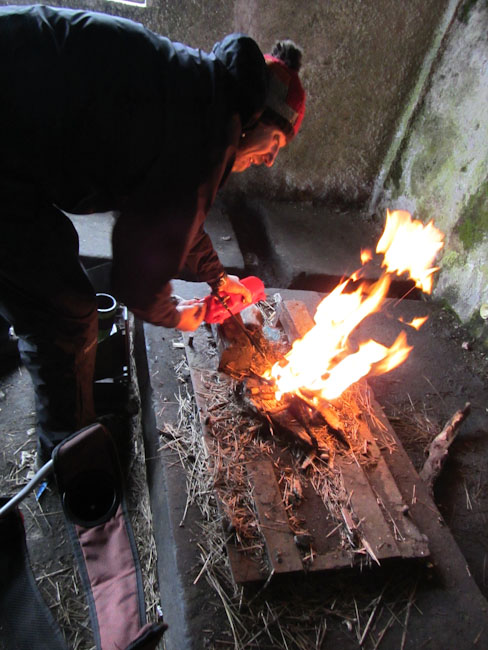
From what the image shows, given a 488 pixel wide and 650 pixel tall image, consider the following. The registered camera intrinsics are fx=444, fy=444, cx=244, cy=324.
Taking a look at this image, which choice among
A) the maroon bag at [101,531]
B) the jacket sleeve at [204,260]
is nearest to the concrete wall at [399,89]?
the jacket sleeve at [204,260]

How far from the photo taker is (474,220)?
12.3ft

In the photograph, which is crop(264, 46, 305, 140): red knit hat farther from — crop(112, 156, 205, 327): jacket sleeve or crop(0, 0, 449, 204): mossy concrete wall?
crop(0, 0, 449, 204): mossy concrete wall

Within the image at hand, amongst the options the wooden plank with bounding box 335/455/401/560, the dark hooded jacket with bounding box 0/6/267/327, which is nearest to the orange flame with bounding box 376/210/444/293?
the wooden plank with bounding box 335/455/401/560

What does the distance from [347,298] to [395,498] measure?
1494 millimetres

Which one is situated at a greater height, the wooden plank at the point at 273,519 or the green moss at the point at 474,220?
the green moss at the point at 474,220

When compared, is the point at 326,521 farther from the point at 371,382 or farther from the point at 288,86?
the point at 288,86

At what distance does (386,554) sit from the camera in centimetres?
195

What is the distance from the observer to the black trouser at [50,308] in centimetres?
186

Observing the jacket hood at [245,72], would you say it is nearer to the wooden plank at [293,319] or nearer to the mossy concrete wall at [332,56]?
the wooden plank at [293,319]

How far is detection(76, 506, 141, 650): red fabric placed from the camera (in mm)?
1649

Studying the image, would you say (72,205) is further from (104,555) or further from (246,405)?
(104,555)

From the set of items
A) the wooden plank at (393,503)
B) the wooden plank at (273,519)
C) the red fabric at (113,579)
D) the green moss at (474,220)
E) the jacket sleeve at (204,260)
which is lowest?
the red fabric at (113,579)

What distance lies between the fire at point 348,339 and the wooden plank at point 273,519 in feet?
1.59

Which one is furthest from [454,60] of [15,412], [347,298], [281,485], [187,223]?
[15,412]
